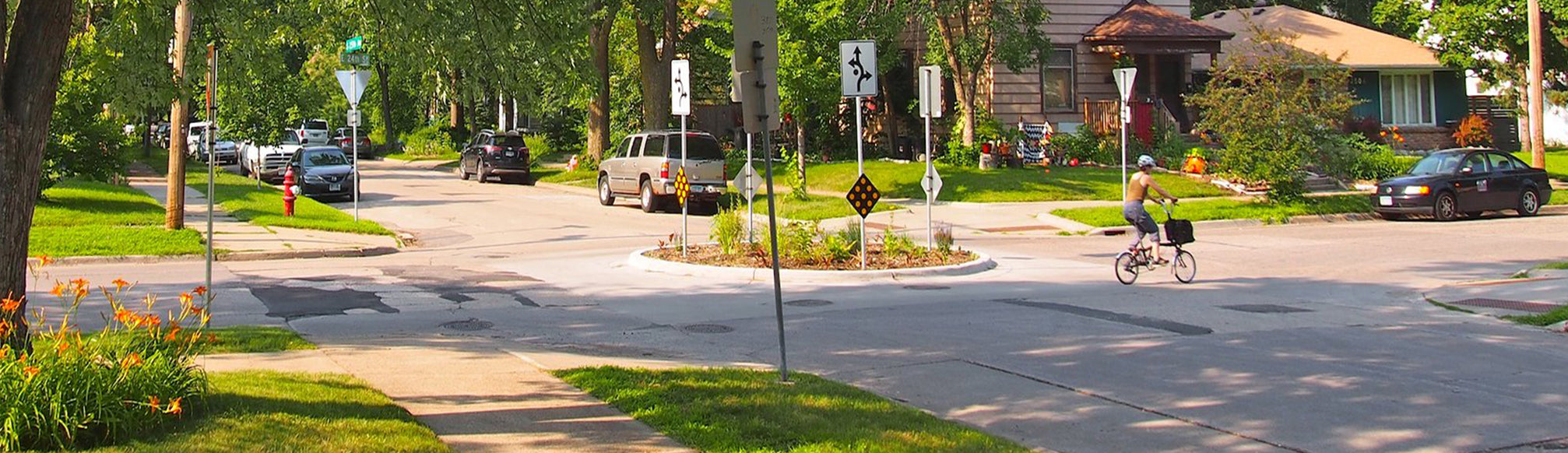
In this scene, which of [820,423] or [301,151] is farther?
[301,151]

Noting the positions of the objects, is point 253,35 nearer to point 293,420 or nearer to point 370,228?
point 293,420

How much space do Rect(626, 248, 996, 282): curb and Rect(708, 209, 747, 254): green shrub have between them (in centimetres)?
79

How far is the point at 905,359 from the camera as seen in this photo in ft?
34.6

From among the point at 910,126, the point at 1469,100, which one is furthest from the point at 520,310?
the point at 1469,100

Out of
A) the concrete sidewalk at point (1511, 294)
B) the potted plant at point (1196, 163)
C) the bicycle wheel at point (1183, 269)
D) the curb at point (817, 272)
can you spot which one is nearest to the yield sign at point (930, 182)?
the curb at point (817, 272)

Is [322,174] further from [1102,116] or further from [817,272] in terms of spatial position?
[1102,116]

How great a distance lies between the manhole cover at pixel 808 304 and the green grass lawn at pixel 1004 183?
16277 millimetres

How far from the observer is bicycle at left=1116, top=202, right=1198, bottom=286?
15766mm

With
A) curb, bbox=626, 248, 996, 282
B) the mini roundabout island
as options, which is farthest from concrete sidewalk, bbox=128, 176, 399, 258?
curb, bbox=626, 248, 996, 282

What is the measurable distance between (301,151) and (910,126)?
55.1 ft

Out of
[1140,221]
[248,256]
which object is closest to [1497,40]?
[1140,221]

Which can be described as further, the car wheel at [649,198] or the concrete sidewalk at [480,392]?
the car wheel at [649,198]

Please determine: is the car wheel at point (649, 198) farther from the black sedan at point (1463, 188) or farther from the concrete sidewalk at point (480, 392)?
the concrete sidewalk at point (480, 392)

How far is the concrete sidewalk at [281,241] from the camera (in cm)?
2042
